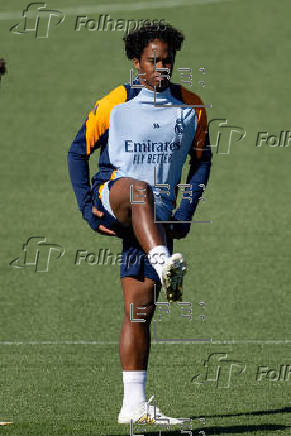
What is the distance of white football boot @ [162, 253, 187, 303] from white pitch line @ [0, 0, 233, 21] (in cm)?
2040

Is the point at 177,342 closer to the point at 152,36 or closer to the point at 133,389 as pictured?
the point at 133,389

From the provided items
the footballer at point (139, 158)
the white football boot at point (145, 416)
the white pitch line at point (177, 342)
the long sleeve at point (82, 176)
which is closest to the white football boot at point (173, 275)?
the footballer at point (139, 158)

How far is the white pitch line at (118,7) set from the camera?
90.9 feet

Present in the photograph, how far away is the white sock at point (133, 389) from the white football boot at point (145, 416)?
0.13 feet

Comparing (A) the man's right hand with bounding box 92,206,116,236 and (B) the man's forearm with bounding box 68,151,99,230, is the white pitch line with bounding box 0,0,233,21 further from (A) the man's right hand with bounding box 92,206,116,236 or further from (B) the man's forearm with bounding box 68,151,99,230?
(A) the man's right hand with bounding box 92,206,116,236

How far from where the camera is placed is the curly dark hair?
8.51 metres

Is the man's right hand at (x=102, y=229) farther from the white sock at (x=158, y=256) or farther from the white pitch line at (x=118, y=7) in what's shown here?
the white pitch line at (x=118, y=7)

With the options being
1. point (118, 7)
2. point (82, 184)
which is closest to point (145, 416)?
point (82, 184)

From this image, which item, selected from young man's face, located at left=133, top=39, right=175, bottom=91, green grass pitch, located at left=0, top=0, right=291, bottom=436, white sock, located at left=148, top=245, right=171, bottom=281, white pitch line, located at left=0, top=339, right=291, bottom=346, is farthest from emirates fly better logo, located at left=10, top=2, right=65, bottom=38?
white sock, located at left=148, top=245, right=171, bottom=281

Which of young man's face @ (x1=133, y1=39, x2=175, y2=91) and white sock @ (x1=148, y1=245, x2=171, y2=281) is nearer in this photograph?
white sock @ (x1=148, y1=245, x2=171, y2=281)

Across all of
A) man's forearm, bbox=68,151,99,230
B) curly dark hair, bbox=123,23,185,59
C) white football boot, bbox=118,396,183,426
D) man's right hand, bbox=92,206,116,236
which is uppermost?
curly dark hair, bbox=123,23,185,59

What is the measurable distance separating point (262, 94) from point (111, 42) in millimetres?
4520

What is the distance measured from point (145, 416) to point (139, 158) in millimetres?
1686

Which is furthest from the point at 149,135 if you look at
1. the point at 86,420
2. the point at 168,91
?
the point at 86,420
